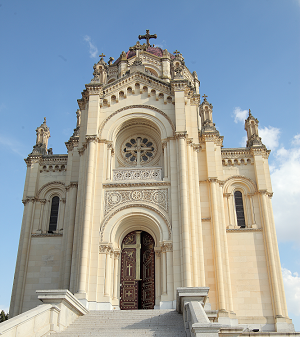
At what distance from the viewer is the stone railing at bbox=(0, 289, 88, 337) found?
1156 cm

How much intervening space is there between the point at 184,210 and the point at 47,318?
9703 millimetres

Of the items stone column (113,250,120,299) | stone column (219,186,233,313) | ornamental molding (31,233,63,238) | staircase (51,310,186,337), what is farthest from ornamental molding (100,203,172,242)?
ornamental molding (31,233,63,238)

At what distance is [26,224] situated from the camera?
27.2 m

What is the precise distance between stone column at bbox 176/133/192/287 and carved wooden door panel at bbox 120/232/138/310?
358cm

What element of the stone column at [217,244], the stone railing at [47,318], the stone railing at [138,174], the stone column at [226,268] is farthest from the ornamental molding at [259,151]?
the stone railing at [47,318]

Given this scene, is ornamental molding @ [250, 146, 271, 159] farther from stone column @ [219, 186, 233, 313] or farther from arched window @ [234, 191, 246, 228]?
stone column @ [219, 186, 233, 313]

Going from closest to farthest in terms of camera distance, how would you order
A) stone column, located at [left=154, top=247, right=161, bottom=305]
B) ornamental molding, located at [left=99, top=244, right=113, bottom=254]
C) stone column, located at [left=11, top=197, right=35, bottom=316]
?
stone column, located at [left=154, top=247, right=161, bottom=305] → ornamental molding, located at [left=99, top=244, right=113, bottom=254] → stone column, located at [left=11, top=197, right=35, bottom=316]

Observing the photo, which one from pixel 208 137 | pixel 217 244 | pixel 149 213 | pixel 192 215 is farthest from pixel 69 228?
pixel 208 137

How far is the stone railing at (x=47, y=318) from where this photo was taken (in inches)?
455

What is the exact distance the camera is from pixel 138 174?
23719 mm

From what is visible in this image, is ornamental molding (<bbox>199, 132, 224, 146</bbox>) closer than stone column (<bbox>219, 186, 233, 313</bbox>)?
No

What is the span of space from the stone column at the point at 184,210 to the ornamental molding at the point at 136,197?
1.11 meters

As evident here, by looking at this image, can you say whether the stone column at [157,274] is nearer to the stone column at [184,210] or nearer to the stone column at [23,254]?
the stone column at [184,210]

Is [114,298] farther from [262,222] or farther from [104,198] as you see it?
[262,222]
